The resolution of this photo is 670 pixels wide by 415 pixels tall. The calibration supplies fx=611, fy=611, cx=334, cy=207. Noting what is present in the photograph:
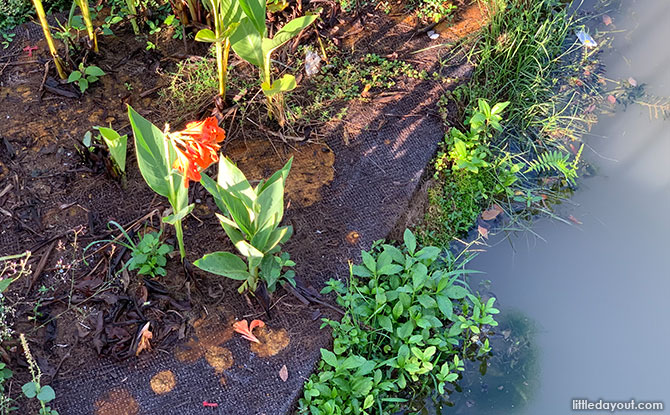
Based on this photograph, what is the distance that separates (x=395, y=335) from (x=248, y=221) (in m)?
0.71

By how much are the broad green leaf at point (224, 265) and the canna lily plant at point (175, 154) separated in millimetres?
170

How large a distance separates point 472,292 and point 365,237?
50cm

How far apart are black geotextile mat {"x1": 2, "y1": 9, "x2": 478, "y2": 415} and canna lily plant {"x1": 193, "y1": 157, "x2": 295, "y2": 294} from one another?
21 cm

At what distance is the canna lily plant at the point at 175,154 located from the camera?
5.74ft

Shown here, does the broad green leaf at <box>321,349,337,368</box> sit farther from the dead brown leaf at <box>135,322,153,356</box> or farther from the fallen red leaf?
the fallen red leaf

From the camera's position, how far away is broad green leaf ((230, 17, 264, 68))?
7.84 ft

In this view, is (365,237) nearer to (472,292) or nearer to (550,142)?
(472,292)

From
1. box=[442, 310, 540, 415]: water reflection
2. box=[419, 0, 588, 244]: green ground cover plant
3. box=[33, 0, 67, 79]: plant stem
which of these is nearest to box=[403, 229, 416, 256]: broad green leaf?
box=[419, 0, 588, 244]: green ground cover plant

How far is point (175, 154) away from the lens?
→ 190cm

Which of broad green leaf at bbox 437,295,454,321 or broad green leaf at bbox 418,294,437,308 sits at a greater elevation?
broad green leaf at bbox 418,294,437,308

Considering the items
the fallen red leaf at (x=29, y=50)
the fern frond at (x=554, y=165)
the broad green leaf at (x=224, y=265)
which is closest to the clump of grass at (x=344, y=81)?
the fern frond at (x=554, y=165)

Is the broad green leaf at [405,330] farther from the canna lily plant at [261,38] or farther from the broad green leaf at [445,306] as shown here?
the canna lily plant at [261,38]

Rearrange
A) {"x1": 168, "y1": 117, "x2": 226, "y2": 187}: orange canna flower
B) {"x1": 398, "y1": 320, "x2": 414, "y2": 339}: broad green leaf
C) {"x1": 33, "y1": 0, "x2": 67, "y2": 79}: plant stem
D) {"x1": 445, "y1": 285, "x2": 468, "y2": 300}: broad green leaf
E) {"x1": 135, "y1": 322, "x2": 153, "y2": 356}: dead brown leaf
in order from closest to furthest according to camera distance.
Result: {"x1": 168, "y1": 117, "x2": 226, "y2": 187}: orange canna flower < {"x1": 135, "y1": 322, "x2": 153, "y2": 356}: dead brown leaf < {"x1": 398, "y1": 320, "x2": 414, "y2": 339}: broad green leaf < {"x1": 445, "y1": 285, "x2": 468, "y2": 300}: broad green leaf < {"x1": 33, "y1": 0, "x2": 67, "y2": 79}: plant stem

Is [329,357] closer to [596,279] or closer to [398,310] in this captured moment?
[398,310]
